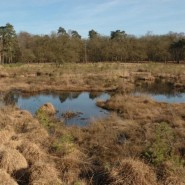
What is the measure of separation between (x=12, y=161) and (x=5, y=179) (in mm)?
1072

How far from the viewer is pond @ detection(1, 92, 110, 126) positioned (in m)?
18.7

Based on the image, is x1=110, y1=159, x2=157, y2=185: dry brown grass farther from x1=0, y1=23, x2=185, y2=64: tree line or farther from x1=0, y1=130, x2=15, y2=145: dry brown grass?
x1=0, y1=23, x2=185, y2=64: tree line

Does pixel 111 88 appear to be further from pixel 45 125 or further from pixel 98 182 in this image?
pixel 98 182

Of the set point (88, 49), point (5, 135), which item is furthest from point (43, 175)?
point (88, 49)

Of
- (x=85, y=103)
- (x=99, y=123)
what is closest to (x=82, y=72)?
(x=85, y=103)

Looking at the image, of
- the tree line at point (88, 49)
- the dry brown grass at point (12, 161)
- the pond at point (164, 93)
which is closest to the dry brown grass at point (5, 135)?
the dry brown grass at point (12, 161)

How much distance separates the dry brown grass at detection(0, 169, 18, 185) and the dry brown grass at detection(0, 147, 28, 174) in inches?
20.6

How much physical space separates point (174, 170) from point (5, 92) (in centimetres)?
2244

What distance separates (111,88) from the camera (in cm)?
3078

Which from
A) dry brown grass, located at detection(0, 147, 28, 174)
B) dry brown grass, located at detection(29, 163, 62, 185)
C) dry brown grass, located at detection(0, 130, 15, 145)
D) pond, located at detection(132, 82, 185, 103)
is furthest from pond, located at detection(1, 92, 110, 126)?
dry brown grass, located at detection(29, 163, 62, 185)

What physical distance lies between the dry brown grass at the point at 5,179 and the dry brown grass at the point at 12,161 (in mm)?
523

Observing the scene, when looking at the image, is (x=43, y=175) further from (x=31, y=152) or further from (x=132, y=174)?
(x=132, y=174)

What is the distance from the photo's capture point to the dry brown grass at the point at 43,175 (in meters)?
8.20

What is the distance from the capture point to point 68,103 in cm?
2428
